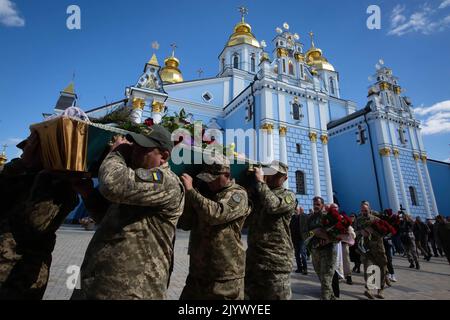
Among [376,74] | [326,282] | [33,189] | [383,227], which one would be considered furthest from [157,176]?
[376,74]

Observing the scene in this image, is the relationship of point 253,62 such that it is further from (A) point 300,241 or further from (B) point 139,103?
(A) point 300,241

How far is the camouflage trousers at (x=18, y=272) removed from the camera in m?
2.11

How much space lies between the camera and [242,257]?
105 inches

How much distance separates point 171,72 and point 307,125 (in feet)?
63.4

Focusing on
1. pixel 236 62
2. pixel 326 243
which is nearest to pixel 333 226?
pixel 326 243

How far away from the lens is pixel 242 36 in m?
33.9

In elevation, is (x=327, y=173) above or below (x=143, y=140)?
above

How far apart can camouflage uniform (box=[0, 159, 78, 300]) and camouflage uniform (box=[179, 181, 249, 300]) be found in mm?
1144

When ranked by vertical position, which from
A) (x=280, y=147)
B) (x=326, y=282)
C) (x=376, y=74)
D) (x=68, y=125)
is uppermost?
(x=376, y=74)

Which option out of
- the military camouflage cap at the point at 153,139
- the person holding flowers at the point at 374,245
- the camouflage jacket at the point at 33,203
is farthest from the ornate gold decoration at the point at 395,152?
the camouflage jacket at the point at 33,203

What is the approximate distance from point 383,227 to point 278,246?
14.2ft

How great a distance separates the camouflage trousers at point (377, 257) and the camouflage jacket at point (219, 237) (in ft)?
16.4

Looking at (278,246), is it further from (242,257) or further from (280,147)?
(280,147)

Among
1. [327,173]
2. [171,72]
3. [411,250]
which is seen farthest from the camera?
[171,72]
